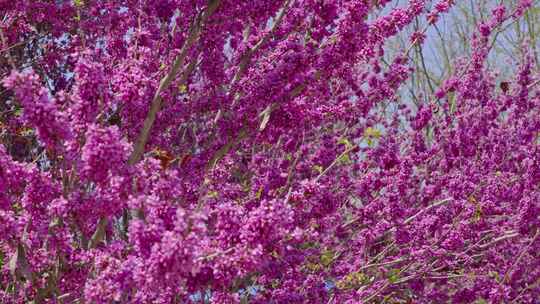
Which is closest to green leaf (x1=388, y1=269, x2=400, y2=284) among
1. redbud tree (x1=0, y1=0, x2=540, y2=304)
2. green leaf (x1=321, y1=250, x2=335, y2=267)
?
redbud tree (x1=0, y1=0, x2=540, y2=304)

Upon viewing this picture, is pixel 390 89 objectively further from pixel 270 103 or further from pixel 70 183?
pixel 70 183

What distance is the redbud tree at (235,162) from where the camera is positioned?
3176 millimetres

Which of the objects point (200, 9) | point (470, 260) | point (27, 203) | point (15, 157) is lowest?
point (470, 260)

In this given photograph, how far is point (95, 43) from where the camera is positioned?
22.2ft

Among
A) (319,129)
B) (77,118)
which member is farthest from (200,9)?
(319,129)

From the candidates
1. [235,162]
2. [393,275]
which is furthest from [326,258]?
[235,162]

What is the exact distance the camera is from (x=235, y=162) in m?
6.30

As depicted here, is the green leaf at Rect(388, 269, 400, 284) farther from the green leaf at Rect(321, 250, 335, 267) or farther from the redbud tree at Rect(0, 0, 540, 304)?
the green leaf at Rect(321, 250, 335, 267)

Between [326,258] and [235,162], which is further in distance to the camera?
[326,258]

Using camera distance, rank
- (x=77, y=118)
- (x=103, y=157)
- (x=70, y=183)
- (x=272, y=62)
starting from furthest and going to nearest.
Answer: (x=272, y=62) → (x=70, y=183) → (x=77, y=118) → (x=103, y=157)

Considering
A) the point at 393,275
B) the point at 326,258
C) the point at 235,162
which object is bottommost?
the point at 393,275

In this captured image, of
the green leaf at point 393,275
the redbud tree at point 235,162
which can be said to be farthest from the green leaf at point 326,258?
the green leaf at point 393,275

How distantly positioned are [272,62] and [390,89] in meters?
2.01

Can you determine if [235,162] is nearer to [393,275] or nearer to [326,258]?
[326,258]
